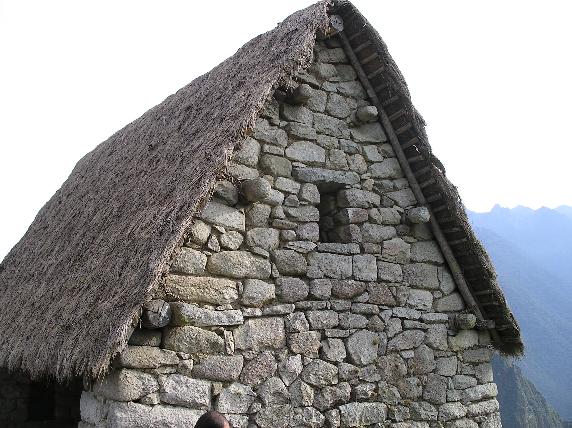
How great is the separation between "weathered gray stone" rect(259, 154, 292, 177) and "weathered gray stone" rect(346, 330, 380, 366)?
5.03 feet

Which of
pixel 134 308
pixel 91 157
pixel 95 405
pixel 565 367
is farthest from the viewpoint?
pixel 565 367

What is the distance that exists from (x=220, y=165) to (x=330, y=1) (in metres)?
2.19

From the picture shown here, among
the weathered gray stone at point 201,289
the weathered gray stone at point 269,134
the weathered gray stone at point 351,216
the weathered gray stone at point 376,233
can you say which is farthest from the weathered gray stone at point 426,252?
the weathered gray stone at point 201,289

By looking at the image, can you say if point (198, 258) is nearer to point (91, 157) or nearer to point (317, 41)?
point (317, 41)

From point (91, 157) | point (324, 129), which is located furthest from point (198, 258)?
point (91, 157)

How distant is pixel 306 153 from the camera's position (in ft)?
15.6

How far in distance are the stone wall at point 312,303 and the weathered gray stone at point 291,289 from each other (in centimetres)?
1

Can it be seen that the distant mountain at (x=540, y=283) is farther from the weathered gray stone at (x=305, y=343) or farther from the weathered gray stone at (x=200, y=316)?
the weathered gray stone at (x=200, y=316)

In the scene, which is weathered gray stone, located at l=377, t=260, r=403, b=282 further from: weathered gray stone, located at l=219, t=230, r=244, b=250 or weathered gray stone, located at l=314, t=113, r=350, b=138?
weathered gray stone, located at l=219, t=230, r=244, b=250

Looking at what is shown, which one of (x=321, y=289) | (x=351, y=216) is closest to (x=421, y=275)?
(x=351, y=216)

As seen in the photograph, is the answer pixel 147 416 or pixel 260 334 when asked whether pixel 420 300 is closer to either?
pixel 260 334

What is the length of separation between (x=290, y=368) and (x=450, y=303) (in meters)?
1.94

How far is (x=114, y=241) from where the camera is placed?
4.54 m

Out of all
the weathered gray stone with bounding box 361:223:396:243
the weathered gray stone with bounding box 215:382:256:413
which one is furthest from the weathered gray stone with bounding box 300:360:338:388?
the weathered gray stone with bounding box 361:223:396:243
